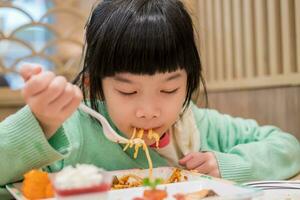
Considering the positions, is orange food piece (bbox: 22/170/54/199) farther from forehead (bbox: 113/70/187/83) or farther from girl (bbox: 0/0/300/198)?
forehead (bbox: 113/70/187/83)

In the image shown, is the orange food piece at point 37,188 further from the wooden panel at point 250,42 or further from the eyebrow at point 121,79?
the wooden panel at point 250,42

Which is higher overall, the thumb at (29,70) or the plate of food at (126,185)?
the thumb at (29,70)

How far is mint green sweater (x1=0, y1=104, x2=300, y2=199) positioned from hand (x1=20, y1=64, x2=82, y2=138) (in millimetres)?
27

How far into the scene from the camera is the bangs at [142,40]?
0.75 metres

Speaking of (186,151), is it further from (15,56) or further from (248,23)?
(15,56)

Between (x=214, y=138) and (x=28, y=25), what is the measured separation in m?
0.61

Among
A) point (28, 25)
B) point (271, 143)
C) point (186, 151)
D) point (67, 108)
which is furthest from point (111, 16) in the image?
point (28, 25)

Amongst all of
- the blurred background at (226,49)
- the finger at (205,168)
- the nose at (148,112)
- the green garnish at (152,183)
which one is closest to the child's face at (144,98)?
the nose at (148,112)

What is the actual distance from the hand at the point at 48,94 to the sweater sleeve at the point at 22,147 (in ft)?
0.06

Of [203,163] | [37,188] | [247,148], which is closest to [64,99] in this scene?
[37,188]

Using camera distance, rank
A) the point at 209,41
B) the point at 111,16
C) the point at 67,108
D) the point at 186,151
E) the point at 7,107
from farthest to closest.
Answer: the point at 209,41 < the point at 7,107 < the point at 186,151 < the point at 111,16 < the point at 67,108

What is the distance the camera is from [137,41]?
2.46 ft

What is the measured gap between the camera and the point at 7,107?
1.29 meters

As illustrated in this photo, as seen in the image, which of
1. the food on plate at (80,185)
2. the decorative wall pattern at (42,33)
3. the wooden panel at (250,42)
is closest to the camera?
the food on plate at (80,185)
